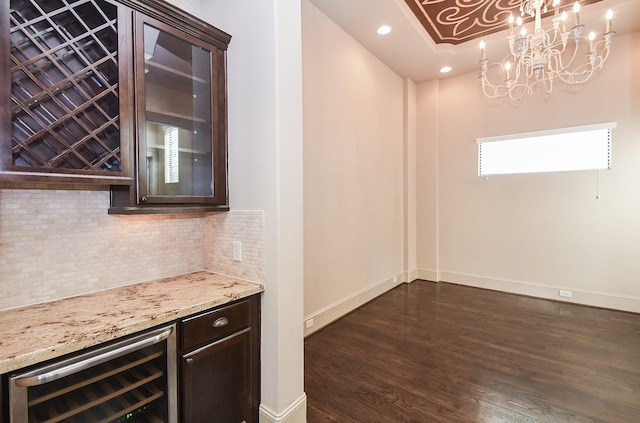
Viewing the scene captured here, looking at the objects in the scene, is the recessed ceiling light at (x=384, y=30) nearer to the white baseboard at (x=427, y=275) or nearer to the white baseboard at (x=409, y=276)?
the white baseboard at (x=409, y=276)

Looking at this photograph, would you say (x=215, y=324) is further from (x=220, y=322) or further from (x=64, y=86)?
(x=64, y=86)

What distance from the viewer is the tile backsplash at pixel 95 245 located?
1.39 m

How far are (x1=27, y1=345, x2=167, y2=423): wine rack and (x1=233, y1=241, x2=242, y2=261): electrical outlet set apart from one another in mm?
641

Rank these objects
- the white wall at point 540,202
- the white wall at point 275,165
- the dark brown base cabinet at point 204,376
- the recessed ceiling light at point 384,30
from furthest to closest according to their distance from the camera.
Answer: the white wall at point 540,202 → the recessed ceiling light at point 384,30 → the white wall at point 275,165 → the dark brown base cabinet at point 204,376

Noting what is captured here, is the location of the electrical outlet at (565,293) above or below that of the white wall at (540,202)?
below

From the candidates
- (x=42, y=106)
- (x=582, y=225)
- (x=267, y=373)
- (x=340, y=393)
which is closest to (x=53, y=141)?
(x=42, y=106)

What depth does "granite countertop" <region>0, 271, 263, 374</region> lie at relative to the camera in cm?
102

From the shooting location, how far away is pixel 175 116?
1727 millimetres

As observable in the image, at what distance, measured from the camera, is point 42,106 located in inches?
50.6

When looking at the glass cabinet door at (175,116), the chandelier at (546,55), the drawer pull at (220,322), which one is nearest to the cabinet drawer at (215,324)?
the drawer pull at (220,322)

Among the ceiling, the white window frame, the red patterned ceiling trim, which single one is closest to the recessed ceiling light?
the ceiling

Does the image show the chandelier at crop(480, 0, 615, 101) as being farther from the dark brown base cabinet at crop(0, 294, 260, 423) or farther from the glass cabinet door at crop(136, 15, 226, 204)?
the dark brown base cabinet at crop(0, 294, 260, 423)

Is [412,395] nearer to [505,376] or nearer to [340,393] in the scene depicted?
[340,393]

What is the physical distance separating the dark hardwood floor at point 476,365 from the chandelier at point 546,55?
241 centimetres
